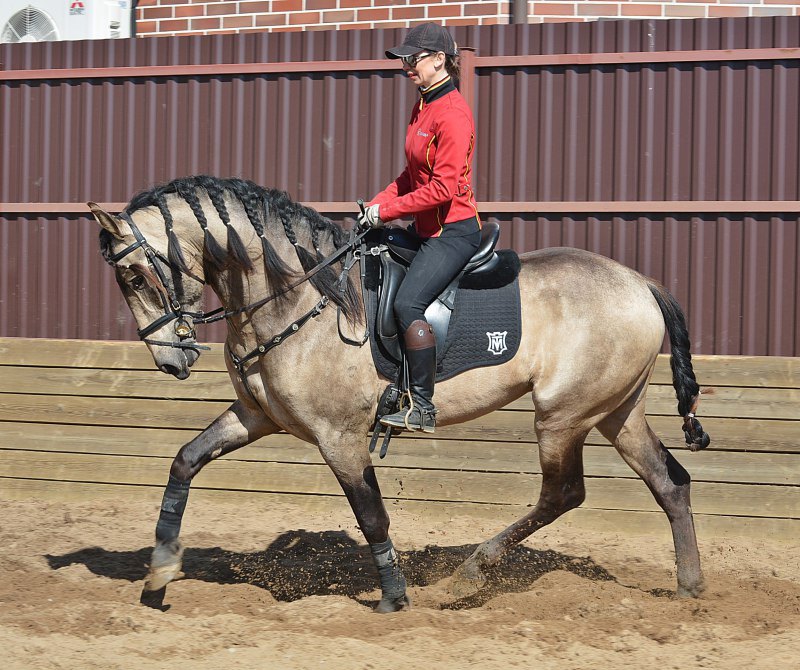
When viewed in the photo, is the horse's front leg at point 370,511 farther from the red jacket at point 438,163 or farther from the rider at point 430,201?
the red jacket at point 438,163

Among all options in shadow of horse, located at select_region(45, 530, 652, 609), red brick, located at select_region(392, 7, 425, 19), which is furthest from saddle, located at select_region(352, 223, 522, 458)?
red brick, located at select_region(392, 7, 425, 19)

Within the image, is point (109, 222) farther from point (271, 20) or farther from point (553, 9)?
point (553, 9)

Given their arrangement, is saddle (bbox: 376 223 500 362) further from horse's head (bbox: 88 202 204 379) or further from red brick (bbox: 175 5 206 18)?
red brick (bbox: 175 5 206 18)

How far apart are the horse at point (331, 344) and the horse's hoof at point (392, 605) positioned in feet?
0.04

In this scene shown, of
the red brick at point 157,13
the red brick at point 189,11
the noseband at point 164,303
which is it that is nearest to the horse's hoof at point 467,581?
the noseband at point 164,303

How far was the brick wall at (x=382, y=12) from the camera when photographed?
8.36 metres

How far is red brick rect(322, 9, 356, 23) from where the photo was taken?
28.7ft

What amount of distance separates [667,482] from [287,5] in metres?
5.56

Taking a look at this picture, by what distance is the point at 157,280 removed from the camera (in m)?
4.74

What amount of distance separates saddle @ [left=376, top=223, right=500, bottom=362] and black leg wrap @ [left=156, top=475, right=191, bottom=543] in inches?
51.8

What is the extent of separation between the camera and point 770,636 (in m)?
4.72

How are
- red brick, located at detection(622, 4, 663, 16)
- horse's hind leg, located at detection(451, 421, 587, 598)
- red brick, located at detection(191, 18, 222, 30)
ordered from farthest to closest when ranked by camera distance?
red brick, located at detection(191, 18, 222, 30)
red brick, located at detection(622, 4, 663, 16)
horse's hind leg, located at detection(451, 421, 587, 598)

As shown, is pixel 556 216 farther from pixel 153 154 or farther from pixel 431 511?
pixel 153 154

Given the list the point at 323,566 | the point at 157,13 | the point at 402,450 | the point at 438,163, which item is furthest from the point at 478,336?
the point at 157,13
